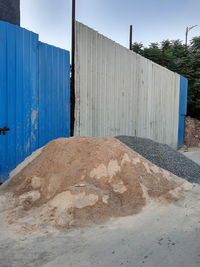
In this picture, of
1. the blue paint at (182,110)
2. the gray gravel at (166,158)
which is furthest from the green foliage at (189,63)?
the gray gravel at (166,158)

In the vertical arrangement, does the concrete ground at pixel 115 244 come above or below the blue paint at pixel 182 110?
below

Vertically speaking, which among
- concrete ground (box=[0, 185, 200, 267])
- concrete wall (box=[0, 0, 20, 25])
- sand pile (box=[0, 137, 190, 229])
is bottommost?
concrete ground (box=[0, 185, 200, 267])

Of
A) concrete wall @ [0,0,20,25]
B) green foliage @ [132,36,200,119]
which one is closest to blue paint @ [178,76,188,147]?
green foliage @ [132,36,200,119]

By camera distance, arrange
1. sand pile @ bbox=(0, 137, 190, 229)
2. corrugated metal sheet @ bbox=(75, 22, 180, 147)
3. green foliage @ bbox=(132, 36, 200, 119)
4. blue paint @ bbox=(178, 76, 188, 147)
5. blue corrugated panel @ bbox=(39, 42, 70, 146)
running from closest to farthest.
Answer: sand pile @ bbox=(0, 137, 190, 229), blue corrugated panel @ bbox=(39, 42, 70, 146), corrugated metal sheet @ bbox=(75, 22, 180, 147), blue paint @ bbox=(178, 76, 188, 147), green foliage @ bbox=(132, 36, 200, 119)

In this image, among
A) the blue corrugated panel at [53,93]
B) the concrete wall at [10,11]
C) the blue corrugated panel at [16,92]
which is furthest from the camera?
the concrete wall at [10,11]

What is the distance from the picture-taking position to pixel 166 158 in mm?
5160

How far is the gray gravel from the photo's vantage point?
4.75 metres

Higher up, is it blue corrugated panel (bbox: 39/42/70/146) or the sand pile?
blue corrugated panel (bbox: 39/42/70/146)

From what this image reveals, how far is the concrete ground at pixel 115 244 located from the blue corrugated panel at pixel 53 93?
2.49 m

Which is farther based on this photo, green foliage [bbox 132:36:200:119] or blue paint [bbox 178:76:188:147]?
green foliage [bbox 132:36:200:119]

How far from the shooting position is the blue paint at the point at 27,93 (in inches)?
159

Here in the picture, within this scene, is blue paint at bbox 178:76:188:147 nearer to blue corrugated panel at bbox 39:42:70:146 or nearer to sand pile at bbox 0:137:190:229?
blue corrugated panel at bbox 39:42:70:146

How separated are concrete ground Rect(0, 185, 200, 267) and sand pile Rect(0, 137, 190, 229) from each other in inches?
8.7

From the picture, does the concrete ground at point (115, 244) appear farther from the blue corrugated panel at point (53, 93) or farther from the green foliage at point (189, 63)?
the green foliage at point (189, 63)
